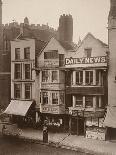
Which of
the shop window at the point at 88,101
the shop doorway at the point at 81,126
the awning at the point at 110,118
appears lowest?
the shop doorway at the point at 81,126

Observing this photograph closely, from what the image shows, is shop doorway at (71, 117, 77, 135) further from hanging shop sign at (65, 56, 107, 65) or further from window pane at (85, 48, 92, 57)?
window pane at (85, 48, 92, 57)

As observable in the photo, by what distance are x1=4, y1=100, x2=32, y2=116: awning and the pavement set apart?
932mm

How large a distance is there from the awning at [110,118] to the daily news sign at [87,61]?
6.21 feet

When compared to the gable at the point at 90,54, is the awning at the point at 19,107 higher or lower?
lower

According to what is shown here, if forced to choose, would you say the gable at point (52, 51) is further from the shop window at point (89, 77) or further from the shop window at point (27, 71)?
the shop window at point (89, 77)

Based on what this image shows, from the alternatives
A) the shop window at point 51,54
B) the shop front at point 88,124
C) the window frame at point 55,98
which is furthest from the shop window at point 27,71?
the shop front at point 88,124

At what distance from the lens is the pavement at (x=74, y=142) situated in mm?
10633

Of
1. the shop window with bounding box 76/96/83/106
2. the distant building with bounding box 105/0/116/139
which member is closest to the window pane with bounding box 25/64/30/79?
the shop window with bounding box 76/96/83/106

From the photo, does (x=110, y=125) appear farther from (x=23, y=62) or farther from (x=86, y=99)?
(x=23, y=62)

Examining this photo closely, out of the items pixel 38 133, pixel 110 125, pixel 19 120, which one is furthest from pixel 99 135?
pixel 19 120

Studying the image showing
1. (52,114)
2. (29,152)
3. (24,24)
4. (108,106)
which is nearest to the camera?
(29,152)

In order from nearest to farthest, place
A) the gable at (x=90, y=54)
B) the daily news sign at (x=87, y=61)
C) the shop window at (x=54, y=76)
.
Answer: the daily news sign at (x=87, y=61)
the gable at (x=90, y=54)
the shop window at (x=54, y=76)

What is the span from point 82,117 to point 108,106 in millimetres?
1546

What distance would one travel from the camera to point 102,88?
12.1m
